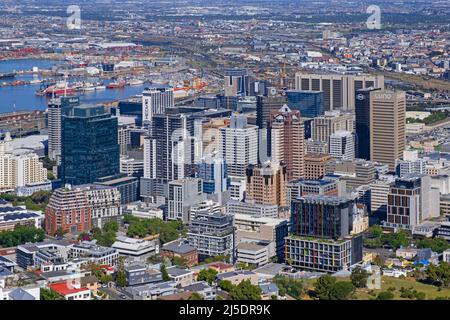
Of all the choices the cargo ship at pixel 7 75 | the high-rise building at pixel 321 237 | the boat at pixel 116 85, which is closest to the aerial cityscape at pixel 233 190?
the high-rise building at pixel 321 237

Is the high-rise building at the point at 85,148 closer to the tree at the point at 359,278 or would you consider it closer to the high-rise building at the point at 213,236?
the high-rise building at the point at 213,236

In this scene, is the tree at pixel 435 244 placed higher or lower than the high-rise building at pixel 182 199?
lower

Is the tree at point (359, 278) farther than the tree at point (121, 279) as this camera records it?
No

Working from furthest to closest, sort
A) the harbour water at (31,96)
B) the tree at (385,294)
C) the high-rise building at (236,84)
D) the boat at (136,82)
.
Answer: the boat at (136,82)
the harbour water at (31,96)
the high-rise building at (236,84)
the tree at (385,294)

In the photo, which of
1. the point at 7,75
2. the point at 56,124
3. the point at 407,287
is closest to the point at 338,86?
the point at 56,124

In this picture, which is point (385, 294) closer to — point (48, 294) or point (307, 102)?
point (48, 294)
